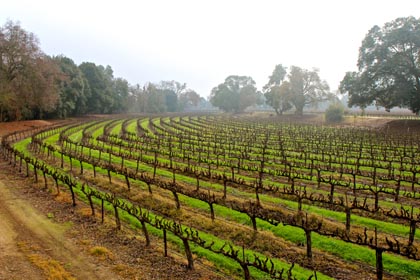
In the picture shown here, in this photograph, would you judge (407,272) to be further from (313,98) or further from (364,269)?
(313,98)

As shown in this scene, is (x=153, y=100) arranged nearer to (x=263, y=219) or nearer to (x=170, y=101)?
(x=170, y=101)

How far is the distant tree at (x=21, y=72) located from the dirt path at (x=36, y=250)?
4123 centimetres

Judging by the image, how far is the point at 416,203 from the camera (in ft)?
64.7

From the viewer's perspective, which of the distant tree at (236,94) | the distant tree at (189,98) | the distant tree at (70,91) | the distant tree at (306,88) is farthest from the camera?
the distant tree at (189,98)

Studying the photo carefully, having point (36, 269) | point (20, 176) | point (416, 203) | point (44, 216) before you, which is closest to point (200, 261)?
point (36, 269)

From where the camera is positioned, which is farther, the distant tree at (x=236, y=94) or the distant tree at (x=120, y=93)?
the distant tree at (x=236, y=94)

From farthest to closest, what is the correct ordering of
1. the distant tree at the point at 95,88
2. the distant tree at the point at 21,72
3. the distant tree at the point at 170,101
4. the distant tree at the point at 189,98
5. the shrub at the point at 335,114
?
the distant tree at the point at 189,98 → the distant tree at the point at 170,101 → the distant tree at the point at 95,88 → the shrub at the point at 335,114 → the distant tree at the point at 21,72

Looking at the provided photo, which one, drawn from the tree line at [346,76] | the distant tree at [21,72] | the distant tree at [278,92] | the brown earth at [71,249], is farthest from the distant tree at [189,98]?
the brown earth at [71,249]

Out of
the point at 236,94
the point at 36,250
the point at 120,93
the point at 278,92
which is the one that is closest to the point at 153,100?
the point at 120,93

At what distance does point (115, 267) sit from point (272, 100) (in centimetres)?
9621

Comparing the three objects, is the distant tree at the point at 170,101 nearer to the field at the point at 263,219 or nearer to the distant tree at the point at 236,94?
the distant tree at the point at 236,94

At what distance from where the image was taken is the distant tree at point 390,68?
54.9 m

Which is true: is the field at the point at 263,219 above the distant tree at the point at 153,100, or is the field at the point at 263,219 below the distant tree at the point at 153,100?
below

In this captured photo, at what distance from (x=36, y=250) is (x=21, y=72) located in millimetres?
50103
